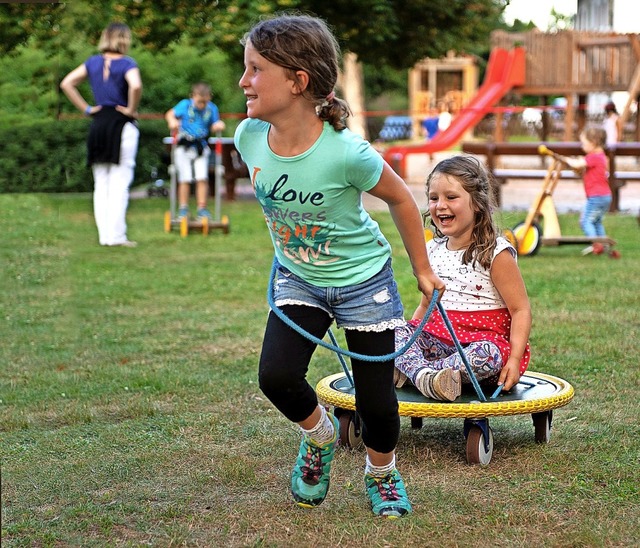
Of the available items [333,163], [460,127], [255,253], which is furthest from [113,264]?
[460,127]

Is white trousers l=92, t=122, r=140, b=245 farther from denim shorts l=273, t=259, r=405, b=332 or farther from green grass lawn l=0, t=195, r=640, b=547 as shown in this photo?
denim shorts l=273, t=259, r=405, b=332

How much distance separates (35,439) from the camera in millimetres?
4438

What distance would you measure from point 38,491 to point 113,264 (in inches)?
236

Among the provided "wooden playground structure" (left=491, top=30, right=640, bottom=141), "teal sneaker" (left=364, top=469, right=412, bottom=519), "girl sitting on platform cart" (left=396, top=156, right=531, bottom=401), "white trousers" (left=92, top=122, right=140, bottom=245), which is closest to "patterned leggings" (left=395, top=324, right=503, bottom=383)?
"girl sitting on platform cart" (left=396, top=156, right=531, bottom=401)

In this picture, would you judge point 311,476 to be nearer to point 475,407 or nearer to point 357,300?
point 357,300

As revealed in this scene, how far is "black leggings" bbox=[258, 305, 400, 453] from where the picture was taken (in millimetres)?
3350

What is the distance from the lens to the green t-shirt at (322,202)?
3191 mm

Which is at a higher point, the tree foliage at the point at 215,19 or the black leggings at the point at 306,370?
the tree foliage at the point at 215,19

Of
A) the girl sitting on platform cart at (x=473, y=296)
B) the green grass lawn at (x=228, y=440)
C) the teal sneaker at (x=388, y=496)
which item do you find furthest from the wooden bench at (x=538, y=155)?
the teal sneaker at (x=388, y=496)

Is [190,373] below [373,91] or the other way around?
below

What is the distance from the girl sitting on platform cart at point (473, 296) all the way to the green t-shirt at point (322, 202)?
97 cm

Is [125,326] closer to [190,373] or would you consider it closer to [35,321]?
[35,321]

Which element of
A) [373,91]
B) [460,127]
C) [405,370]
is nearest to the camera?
[405,370]

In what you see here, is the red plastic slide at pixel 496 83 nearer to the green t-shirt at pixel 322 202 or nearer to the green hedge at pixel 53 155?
the green hedge at pixel 53 155
